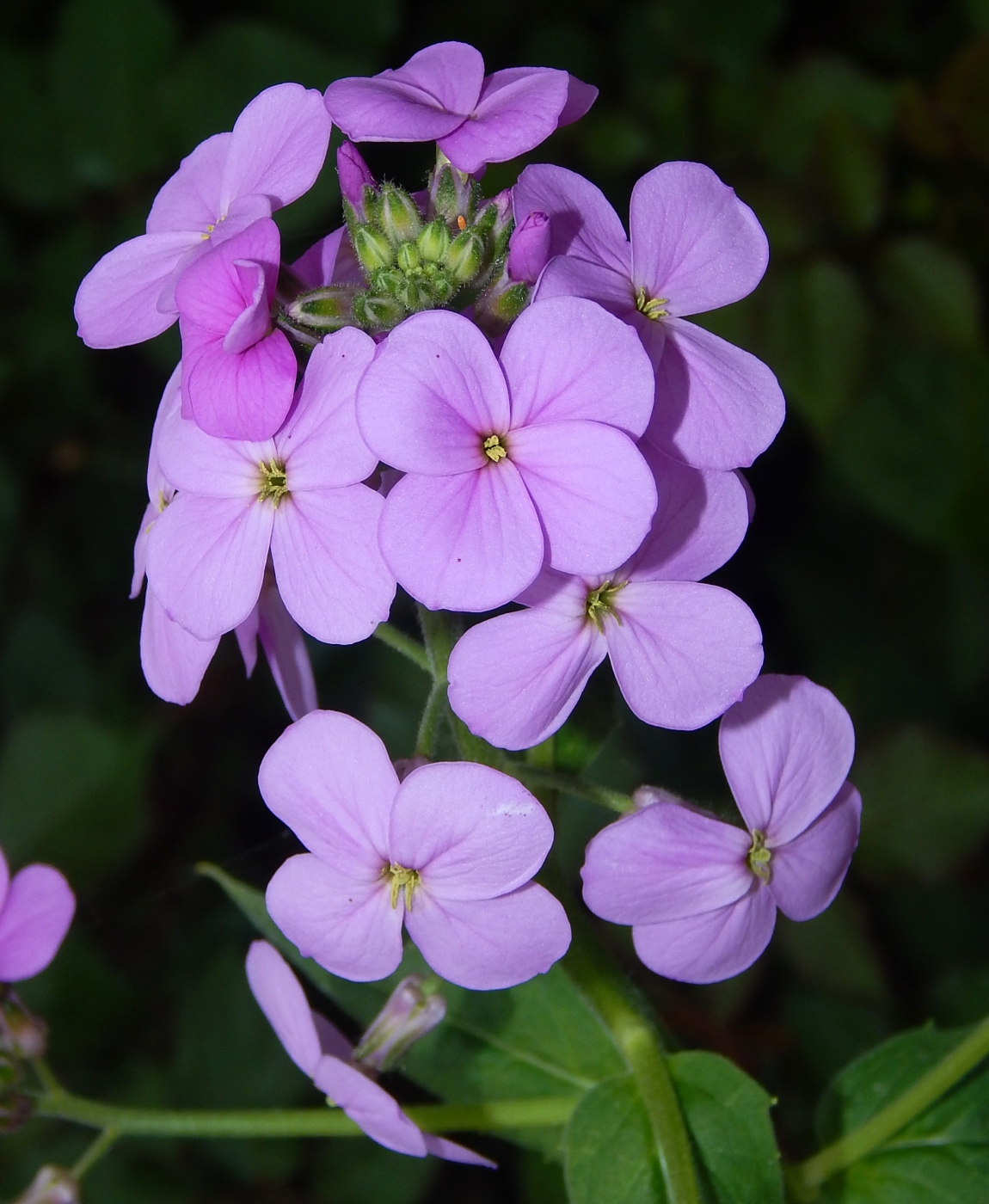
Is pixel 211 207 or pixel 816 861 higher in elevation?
pixel 211 207

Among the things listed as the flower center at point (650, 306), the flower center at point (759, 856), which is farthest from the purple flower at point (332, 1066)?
the flower center at point (650, 306)

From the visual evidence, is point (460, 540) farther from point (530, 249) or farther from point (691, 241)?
point (691, 241)

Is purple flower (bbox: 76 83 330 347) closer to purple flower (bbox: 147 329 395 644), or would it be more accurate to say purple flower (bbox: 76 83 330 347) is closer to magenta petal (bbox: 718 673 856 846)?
purple flower (bbox: 147 329 395 644)

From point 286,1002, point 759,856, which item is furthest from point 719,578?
point 286,1002

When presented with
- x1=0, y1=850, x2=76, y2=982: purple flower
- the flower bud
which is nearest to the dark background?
x1=0, y1=850, x2=76, y2=982: purple flower

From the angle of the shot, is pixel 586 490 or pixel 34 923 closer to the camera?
pixel 586 490

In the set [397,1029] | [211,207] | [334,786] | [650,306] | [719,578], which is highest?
[650,306]

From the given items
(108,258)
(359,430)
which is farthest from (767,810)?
(108,258)
